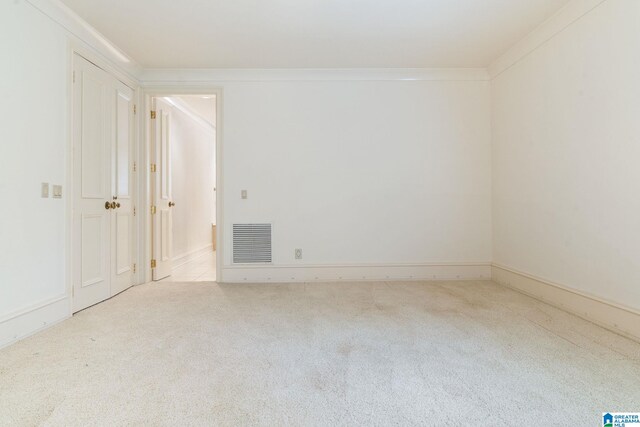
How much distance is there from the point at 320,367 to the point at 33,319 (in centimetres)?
218

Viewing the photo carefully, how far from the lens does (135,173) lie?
392 cm

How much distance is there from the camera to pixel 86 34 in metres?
2.99

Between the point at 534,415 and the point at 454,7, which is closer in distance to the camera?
the point at 534,415

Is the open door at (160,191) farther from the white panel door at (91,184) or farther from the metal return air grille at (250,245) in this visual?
the metal return air grille at (250,245)

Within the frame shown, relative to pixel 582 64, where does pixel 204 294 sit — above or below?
below

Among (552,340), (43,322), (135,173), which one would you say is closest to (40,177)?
(43,322)

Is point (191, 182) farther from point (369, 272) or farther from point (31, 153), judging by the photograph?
point (369, 272)

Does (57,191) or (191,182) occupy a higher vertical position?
(191,182)

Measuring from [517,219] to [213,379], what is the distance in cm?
343

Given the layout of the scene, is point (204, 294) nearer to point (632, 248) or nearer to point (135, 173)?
point (135, 173)

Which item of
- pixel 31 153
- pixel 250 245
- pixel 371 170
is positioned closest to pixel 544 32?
pixel 371 170

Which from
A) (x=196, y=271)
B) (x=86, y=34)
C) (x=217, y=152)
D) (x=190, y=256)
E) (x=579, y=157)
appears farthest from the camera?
(x=190, y=256)

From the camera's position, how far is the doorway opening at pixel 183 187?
4.14 metres

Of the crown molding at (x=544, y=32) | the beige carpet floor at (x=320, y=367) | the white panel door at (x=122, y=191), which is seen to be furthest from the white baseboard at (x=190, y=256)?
the crown molding at (x=544, y=32)
